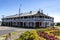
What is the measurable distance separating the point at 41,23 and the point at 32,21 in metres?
3.69

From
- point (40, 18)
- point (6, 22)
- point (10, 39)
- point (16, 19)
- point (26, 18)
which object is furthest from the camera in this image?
point (6, 22)

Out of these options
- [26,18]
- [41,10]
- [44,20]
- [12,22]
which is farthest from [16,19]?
[44,20]

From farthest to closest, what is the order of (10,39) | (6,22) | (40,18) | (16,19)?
(6,22) → (16,19) → (40,18) → (10,39)

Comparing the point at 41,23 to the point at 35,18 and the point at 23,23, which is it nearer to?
the point at 35,18

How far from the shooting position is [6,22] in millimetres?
77625

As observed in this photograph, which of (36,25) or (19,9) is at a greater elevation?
(19,9)

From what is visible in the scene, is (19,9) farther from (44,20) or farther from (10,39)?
(10,39)

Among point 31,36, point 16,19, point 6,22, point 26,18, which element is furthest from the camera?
point 6,22

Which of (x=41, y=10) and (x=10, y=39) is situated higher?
(x=41, y=10)

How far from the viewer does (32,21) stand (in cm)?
5500

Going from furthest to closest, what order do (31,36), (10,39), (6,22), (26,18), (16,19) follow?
(6,22), (16,19), (26,18), (10,39), (31,36)

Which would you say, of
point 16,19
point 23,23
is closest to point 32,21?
point 23,23

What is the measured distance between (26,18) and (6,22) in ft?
74.5

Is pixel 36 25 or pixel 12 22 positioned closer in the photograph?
pixel 36 25
